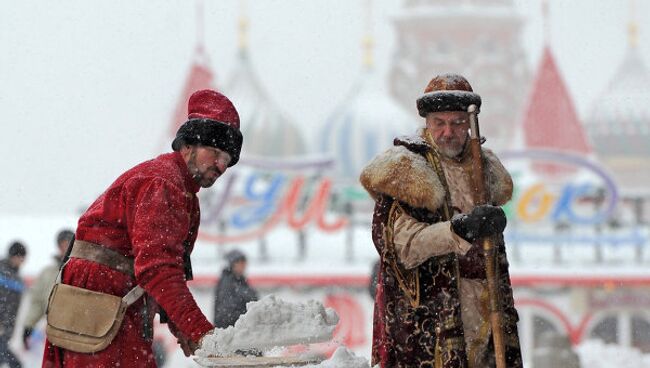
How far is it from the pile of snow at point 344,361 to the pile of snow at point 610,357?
7.70 metres

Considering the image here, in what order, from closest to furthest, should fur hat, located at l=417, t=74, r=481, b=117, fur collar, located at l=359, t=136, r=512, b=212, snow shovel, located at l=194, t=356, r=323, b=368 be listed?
snow shovel, located at l=194, t=356, r=323, b=368 → fur collar, located at l=359, t=136, r=512, b=212 → fur hat, located at l=417, t=74, r=481, b=117

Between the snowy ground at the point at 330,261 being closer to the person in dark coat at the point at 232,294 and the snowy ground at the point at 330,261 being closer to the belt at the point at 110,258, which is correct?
the person in dark coat at the point at 232,294

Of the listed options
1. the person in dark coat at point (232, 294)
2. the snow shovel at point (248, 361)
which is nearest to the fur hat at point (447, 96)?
the snow shovel at point (248, 361)

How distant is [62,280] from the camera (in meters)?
3.88

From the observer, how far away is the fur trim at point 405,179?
4.25 metres

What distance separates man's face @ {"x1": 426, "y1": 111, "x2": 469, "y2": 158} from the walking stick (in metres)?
0.10

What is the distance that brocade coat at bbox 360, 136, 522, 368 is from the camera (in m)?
4.27

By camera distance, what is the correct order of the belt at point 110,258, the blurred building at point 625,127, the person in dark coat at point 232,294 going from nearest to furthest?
the belt at point 110,258
the person in dark coat at point 232,294
the blurred building at point 625,127

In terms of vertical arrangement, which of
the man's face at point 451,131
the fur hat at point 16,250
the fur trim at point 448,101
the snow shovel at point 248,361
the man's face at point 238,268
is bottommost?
the snow shovel at point 248,361

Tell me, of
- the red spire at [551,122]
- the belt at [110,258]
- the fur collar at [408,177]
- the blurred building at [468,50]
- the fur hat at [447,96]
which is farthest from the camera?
the blurred building at [468,50]

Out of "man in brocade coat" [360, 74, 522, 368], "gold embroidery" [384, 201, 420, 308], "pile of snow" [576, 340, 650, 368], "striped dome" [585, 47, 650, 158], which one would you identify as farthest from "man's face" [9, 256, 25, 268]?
"striped dome" [585, 47, 650, 158]

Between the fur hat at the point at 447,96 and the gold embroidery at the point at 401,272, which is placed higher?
the fur hat at the point at 447,96

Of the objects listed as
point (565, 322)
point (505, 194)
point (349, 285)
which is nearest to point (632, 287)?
point (565, 322)

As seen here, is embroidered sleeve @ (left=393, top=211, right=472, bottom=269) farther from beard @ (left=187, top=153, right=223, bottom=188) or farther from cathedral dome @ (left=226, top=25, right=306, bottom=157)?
cathedral dome @ (left=226, top=25, right=306, bottom=157)
